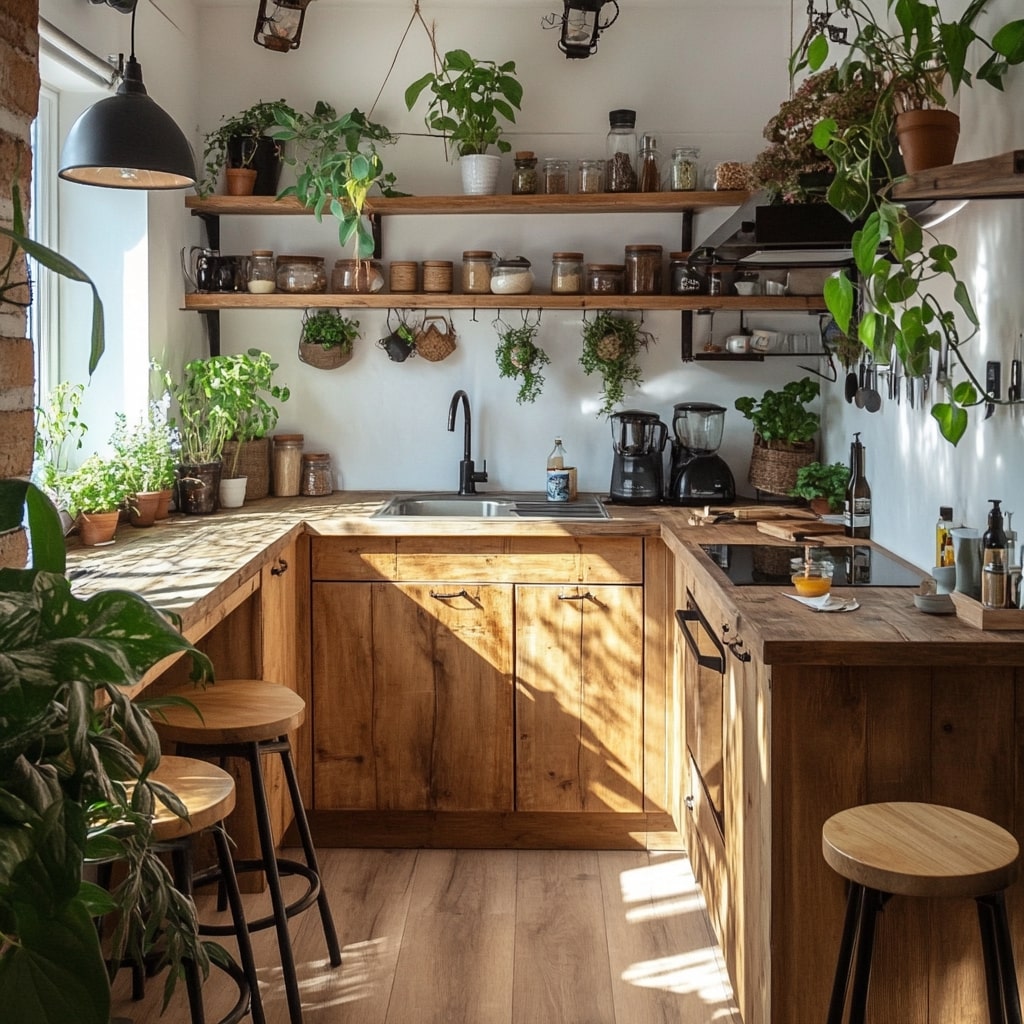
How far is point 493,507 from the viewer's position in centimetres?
397

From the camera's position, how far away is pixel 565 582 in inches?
138

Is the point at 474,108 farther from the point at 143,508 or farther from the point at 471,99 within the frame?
the point at 143,508

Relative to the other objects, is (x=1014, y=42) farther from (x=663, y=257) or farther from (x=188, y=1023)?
(x=188, y=1023)

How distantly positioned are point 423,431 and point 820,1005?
8.37 feet

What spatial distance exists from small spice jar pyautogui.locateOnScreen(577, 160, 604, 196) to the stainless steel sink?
3.29 ft

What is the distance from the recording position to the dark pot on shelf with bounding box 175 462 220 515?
3.65m

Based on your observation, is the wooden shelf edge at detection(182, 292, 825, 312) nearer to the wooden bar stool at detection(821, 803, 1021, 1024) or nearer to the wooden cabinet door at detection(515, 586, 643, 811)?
the wooden cabinet door at detection(515, 586, 643, 811)

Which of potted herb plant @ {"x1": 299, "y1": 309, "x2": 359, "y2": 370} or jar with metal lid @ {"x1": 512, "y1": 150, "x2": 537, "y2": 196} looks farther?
potted herb plant @ {"x1": 299, "y1": 309, "x2": 359, "y2": 370}

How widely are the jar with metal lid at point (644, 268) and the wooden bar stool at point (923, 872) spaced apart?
2445mm

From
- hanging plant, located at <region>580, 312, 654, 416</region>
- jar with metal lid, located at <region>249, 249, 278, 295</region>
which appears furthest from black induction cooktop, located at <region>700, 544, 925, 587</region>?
jar with metal lid, located at <region>249, 249, 278, 295</region>

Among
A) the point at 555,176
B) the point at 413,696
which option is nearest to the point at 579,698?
the point at 413,696

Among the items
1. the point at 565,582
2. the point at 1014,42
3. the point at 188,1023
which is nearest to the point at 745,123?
the point at 565,582

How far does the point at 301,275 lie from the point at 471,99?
796 mm

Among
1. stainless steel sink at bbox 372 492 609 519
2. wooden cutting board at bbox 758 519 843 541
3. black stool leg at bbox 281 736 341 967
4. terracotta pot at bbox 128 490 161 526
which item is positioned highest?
terracotta pot at bbox 128 490 161 526
